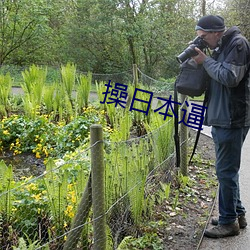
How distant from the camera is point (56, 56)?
20.9 meters

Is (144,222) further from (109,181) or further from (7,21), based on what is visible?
(7,21)

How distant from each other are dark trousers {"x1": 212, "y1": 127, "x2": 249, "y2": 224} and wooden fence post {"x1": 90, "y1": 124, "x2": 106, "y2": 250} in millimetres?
1216

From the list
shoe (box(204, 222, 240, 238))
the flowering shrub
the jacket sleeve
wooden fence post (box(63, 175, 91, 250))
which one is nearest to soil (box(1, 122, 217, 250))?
shoe (box(204, 222, 240, 238))

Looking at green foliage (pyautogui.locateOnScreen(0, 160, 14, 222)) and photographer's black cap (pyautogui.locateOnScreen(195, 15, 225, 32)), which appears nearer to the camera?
green foliage (pyautogui.locateOnScreen(0, 160, 14, 222))

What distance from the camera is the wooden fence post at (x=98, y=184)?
243 cm

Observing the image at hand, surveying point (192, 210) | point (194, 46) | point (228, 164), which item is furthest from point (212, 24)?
point (192, 210)

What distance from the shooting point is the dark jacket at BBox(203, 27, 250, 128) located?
293 centimetres

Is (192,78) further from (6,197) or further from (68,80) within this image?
(68,80)

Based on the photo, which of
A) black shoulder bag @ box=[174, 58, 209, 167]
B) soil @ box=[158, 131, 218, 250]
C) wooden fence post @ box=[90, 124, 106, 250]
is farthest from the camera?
soil @ box=[158, 131, 218, 250]

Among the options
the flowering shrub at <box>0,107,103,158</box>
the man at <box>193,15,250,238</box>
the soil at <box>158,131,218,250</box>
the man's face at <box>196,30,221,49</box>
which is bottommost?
the soil at <box>158,131,218,250</box>

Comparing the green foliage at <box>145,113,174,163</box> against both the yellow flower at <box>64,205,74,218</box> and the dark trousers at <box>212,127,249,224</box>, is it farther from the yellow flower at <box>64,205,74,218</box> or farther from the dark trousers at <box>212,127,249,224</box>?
the yellow flower at <box>64,205,74,218</box>

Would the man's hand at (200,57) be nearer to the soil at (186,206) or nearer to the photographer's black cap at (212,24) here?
the photographer's black cap at (212,24)

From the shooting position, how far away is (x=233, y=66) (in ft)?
9.57

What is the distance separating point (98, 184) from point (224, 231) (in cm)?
160
